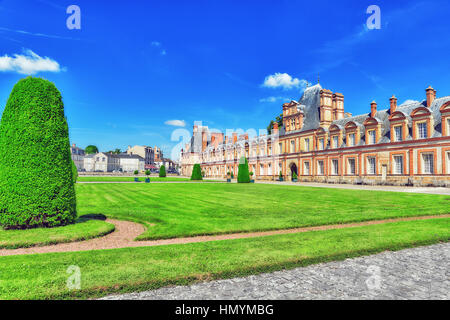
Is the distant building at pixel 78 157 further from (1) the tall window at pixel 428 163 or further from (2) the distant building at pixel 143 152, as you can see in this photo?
(1) the tall window at pixel 428 163

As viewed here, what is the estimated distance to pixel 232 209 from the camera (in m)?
13.5

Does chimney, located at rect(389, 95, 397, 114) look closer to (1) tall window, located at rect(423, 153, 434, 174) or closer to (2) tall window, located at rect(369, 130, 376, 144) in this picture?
(2) tall window, located at rect(369, 130, 376, 144)

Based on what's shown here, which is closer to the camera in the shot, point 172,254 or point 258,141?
point 172,254

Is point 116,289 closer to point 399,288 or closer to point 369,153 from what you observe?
point 399,288

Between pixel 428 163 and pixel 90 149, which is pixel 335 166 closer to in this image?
pixel 428 163

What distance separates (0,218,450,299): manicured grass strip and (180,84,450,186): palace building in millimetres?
28067

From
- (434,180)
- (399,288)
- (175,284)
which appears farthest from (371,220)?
(434,180)

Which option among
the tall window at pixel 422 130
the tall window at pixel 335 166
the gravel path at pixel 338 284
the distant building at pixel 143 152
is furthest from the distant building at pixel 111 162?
the gravel path at pixel 338 284

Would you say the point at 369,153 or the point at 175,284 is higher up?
the point at 369,153

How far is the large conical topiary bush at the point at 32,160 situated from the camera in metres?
8.58

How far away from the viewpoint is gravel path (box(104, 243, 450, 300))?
4.26 m

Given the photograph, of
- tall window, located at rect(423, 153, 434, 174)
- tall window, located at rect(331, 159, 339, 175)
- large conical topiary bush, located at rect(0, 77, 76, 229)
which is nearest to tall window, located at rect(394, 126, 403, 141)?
tall window, located at rect(423, 153, 434, 174)
